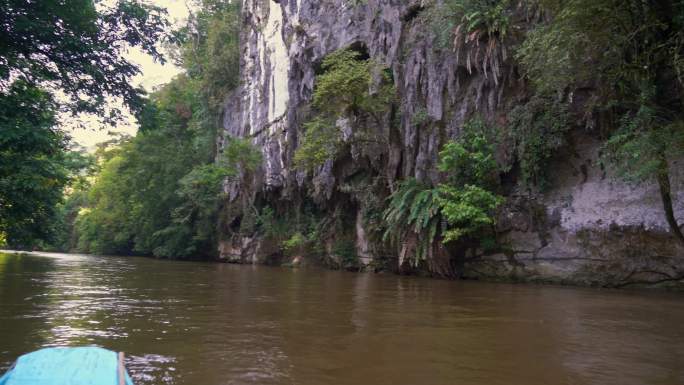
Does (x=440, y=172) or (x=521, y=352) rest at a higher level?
(x=440, y=172)

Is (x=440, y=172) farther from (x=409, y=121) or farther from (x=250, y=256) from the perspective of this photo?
(x=250, y=256)

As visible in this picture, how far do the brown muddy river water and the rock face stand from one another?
3065 mm

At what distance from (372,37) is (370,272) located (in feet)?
31.5

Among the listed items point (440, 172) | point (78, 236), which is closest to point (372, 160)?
point (440, 172)

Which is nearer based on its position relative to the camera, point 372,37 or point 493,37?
point 493,37

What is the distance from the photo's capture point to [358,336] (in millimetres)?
5199

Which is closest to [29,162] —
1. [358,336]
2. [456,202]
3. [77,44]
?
[77,44]

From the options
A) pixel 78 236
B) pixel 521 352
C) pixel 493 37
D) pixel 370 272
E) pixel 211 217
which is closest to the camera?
pixel 521 352

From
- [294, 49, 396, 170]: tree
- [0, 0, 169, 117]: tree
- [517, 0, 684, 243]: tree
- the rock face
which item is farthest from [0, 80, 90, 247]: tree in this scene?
the rock face

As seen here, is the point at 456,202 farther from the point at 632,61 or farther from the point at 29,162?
the point at 29,162

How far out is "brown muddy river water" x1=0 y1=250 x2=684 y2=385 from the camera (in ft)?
12.6

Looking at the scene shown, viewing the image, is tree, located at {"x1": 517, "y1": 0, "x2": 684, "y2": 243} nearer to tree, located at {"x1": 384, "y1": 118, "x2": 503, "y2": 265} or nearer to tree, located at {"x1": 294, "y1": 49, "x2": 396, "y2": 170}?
tree, located at {"x1": 384, "y1": 118, "x2": 503, "y2": 265}

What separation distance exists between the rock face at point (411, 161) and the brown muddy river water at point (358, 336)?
121 inches

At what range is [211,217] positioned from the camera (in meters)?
30.6
